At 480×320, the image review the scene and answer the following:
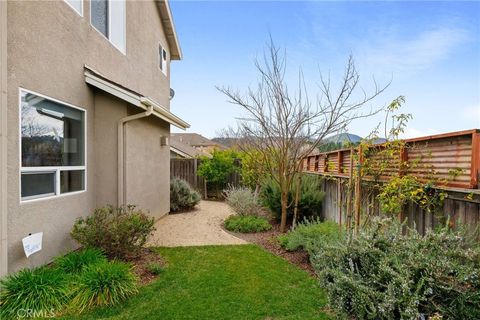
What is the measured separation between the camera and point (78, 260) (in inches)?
191

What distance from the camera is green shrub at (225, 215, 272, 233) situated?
335 inches

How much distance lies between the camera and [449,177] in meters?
3.55

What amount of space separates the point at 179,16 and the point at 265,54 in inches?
285

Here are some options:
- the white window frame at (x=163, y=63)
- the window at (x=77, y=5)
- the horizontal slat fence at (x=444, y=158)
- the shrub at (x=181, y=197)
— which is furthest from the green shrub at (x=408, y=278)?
the white window frame at (x=163, y=63)

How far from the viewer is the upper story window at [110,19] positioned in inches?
282

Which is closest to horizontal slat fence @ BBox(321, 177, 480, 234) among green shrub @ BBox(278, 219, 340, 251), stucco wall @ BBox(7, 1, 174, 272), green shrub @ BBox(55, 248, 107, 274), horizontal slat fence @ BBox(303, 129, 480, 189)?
horizontal slat fence @ BBox(303, 129, 480, 189)

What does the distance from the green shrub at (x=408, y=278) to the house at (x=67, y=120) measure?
4.71 metres

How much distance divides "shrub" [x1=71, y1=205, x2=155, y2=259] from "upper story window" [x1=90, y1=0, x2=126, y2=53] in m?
4.62

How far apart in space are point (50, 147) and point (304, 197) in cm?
638

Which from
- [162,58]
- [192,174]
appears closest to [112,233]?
[162,58]

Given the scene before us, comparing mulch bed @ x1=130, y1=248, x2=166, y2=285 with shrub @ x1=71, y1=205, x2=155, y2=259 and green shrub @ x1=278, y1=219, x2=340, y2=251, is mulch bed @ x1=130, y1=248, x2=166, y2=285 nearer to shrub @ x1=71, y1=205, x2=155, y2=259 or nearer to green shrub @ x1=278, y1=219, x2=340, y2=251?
shrub @ x1=71, y1=205, x2=155, y2=259

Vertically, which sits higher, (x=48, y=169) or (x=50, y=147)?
(x=50, y=147)

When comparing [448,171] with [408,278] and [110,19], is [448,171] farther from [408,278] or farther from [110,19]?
[110,19]

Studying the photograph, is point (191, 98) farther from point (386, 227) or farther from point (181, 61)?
point (386, 227)
